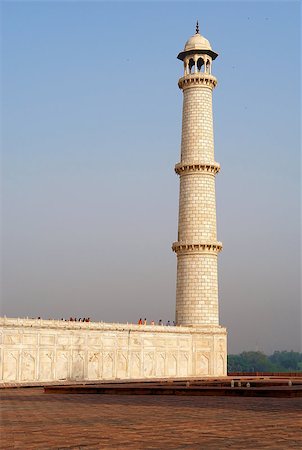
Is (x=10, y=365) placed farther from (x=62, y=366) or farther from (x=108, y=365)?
(x=108, y=365)

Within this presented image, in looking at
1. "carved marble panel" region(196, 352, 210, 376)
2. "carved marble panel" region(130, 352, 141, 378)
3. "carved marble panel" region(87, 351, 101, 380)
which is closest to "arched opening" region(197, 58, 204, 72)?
"carved marble panel" region(196, 352, 210, 376)

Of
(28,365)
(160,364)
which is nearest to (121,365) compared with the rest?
(160,364)

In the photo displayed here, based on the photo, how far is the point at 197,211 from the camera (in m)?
48.3

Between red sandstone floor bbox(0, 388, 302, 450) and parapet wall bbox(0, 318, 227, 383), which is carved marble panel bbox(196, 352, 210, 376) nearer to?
parapet wall bbox(0, 318, 227, 383)

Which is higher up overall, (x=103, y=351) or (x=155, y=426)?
(x=103, y=351)

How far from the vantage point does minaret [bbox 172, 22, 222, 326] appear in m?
47.6

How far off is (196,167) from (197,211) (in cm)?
322

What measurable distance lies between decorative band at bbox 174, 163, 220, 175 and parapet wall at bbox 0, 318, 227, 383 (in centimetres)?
1118

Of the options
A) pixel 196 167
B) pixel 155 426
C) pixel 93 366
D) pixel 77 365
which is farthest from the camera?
pixel 196 167

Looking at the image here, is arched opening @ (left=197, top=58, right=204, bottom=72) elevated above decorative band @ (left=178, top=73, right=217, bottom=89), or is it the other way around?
arched opening @ (left=197, top=58, right=204, bottom=72)

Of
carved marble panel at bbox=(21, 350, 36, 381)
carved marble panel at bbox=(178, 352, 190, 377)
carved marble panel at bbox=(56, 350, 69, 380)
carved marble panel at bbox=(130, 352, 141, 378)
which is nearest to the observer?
carved marble panel at bbox=(21, 350, 36, 381)

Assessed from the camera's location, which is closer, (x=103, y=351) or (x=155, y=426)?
(x=155, y=426)

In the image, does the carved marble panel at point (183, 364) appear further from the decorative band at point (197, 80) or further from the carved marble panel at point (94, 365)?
the decorative band at point (197, 80)

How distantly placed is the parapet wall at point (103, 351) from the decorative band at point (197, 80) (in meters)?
18.0
